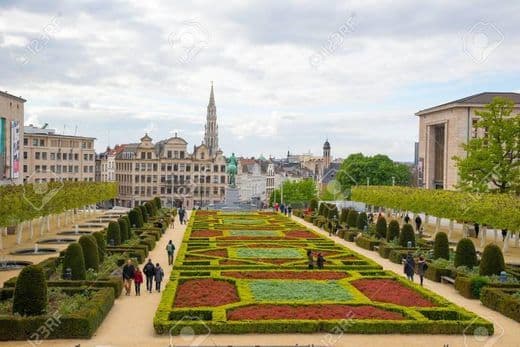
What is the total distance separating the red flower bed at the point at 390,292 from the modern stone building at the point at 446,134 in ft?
150

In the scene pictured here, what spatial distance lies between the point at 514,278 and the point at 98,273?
1900 centimetres

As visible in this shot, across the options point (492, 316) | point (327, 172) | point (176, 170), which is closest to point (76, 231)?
point (492, 316)

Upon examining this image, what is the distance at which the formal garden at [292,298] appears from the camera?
20672mm

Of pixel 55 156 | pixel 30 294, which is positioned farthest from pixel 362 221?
pixel 55 156

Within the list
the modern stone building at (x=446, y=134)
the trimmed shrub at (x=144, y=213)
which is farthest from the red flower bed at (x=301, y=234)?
the modern stone building at (x=446, y=134)

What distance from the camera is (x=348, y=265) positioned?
3391 centimetres

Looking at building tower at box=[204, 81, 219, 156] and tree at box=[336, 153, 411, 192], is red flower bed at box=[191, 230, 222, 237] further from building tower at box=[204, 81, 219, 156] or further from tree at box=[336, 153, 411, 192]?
building tower at box=[204, 81, 219, 156]

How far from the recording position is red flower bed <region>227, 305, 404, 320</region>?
70.7ft

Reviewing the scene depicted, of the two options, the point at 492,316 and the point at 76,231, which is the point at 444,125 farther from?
the point at 492,316

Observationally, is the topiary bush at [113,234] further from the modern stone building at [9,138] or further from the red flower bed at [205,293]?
the modern stone building at [9,138]

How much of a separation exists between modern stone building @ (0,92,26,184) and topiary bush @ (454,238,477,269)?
171 feet

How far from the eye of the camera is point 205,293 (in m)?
25.5

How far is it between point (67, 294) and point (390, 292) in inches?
511

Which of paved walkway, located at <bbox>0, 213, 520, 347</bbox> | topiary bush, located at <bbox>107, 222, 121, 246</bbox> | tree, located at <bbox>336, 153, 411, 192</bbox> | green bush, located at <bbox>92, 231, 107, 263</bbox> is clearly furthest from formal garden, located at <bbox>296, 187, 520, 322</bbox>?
tree, located at <bbox>336, 153, 411, 192</bbox>
